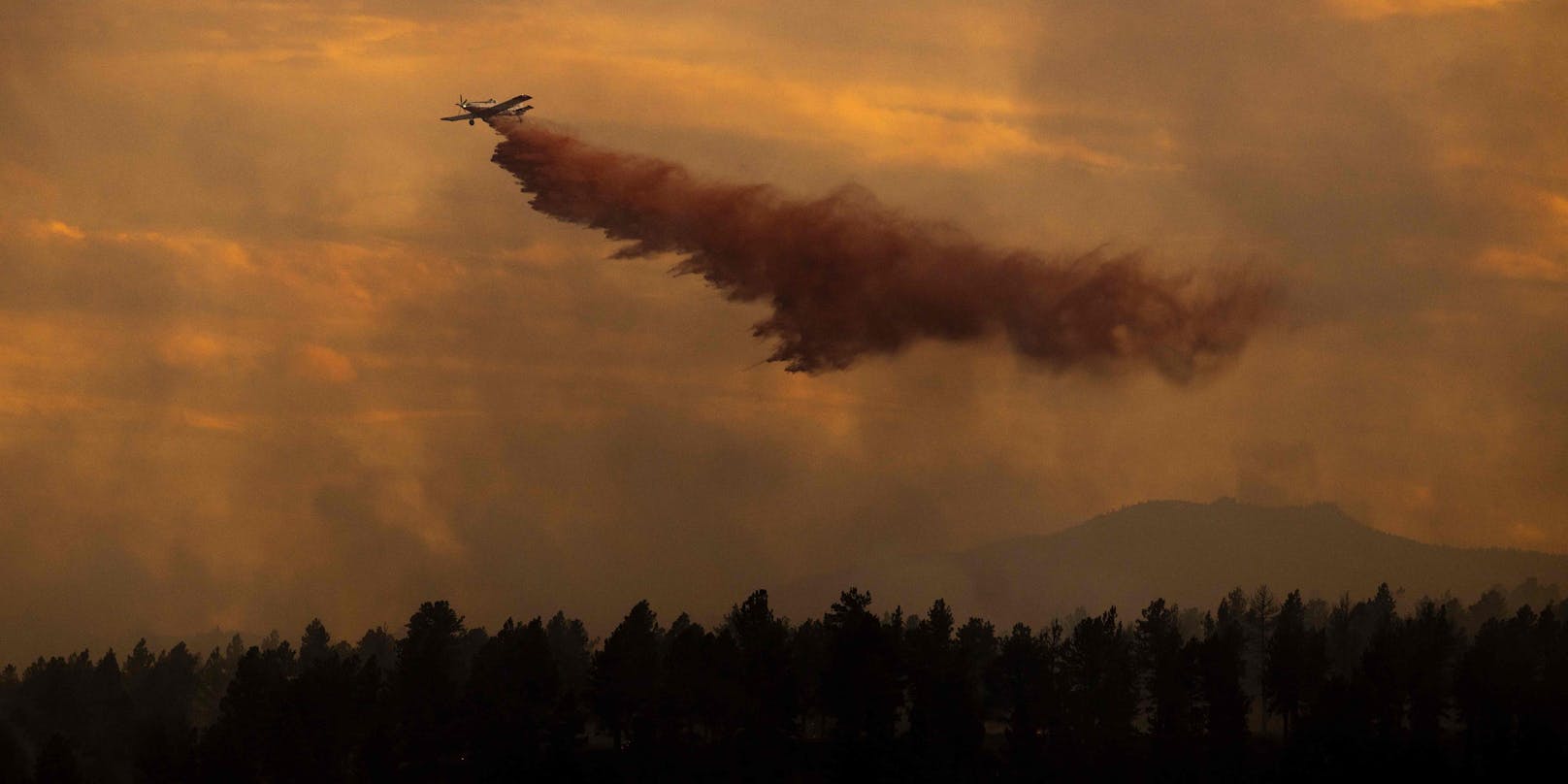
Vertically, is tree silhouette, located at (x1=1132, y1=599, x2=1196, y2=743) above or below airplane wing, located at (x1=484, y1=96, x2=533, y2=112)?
below

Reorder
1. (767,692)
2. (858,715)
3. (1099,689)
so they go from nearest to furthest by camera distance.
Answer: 1. (858,715)
2. (767,692)
3. (1099,689)

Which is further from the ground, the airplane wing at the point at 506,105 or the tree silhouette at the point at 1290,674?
the airplane wing at the point at 506,105

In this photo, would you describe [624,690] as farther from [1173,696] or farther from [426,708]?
[1173,696]

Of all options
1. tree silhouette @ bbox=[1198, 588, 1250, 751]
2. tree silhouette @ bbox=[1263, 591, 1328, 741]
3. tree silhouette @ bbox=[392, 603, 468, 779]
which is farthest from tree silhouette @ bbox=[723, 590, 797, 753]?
tree silhouette @ bbox=[1263, 591, 1328, 741]

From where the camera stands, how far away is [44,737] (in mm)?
197125

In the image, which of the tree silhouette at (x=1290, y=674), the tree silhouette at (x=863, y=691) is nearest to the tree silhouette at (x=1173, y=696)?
the tree silhouette at (x=1290, y=674)

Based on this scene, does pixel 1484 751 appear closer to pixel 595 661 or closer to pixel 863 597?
pixel 863 597

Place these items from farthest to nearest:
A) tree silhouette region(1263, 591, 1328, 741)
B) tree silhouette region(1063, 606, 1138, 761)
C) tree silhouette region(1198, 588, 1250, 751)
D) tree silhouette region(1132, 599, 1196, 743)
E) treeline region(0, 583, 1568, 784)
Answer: tree silhouette region(1263, 591, 1328, 741) → tree silhouette region(1063, 606, 1138, 761) → tree silhouette region(1132, 599, 1196, 743) → tree silhouette region(1198, 588, 1250, 751) → treeline region(0, 583, 1568, 784)

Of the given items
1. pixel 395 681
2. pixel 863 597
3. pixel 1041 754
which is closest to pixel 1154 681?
pixel 1041 754

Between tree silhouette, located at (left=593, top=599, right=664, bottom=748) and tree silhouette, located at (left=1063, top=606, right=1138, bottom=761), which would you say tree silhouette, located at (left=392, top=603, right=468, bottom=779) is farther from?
tree silhouette, located at (left=1063, top=606, right=1138, bottom=761)

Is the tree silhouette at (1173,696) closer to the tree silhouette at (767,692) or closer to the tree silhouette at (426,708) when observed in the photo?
the tree silhouette at (767,692)

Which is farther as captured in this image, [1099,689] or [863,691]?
[1099,689]

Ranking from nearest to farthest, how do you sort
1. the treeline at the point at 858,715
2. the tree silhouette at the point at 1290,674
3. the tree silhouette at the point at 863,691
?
1. the tree silhouette at the point at 863,691
2. the treeline at the point at 858,715
3. the tree silhouette at the point at 1290,674

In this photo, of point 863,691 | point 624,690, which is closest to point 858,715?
point 863,691
